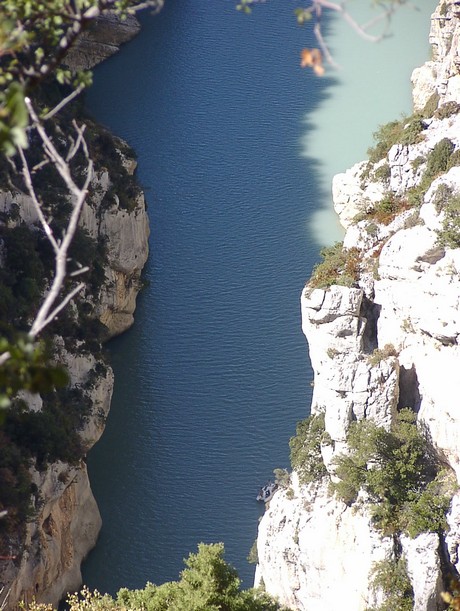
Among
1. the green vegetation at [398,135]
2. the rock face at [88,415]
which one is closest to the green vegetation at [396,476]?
the rock face at [88,415]

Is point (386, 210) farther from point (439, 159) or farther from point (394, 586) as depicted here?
point (394, 586)

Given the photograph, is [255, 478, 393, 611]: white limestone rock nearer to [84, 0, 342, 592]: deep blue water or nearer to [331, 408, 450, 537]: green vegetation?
[331, 408, 450, 537]: green vegetation

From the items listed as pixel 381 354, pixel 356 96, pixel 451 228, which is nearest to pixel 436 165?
pixel 451 228

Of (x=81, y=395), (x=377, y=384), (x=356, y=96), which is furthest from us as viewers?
(x=356, y=96)

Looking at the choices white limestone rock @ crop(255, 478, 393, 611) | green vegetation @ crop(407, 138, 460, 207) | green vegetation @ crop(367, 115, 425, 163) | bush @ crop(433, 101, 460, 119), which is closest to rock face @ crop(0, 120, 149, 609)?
white limestone rock @ crop(255, 478, 393, 611)

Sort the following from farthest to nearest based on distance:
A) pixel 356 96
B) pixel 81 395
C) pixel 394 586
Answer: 1. pixel 356 96
2. pixel 81 395
3. pixel 394 586

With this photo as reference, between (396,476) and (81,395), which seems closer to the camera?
(396,476)

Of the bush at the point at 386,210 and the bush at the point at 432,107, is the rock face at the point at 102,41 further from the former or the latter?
the bush at the point at 386,210
